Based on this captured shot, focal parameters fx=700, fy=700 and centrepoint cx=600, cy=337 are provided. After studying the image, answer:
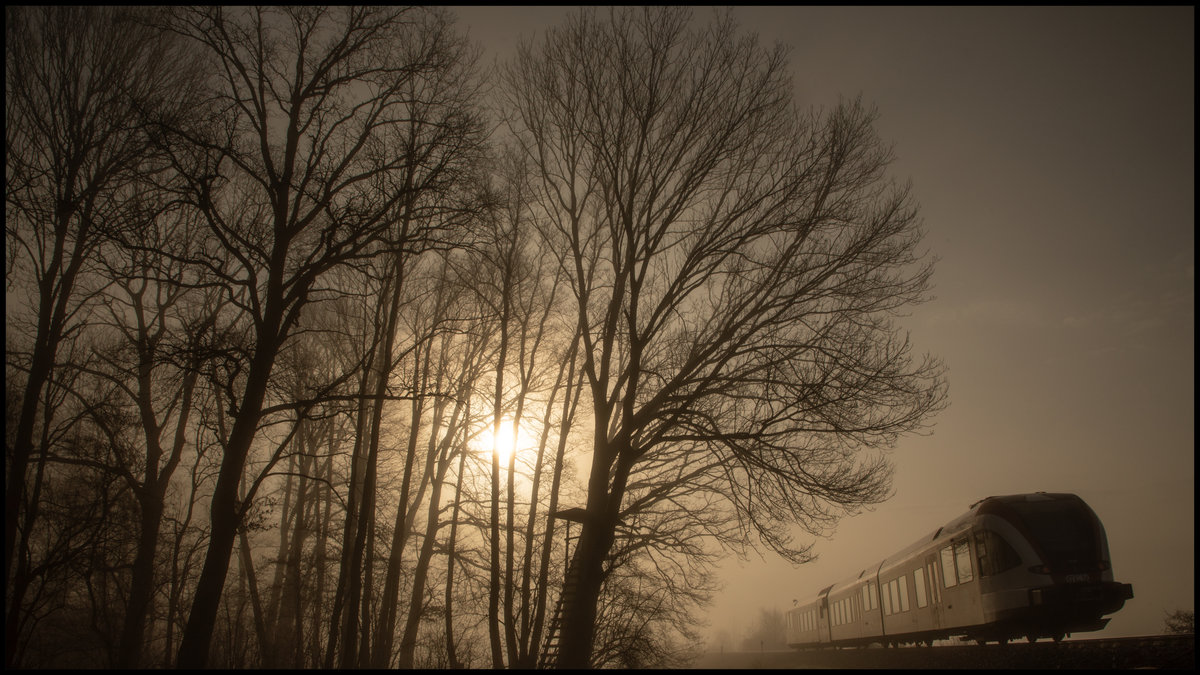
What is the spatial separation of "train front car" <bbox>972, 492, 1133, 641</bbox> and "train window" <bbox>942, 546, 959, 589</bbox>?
1045 mm

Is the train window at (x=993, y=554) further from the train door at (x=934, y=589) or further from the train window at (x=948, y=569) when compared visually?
the train door at (x=934, y=589)

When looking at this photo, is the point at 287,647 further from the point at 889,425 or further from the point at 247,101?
the point at 889,425

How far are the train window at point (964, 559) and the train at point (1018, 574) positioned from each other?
2cm

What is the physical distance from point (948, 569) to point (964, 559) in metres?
0.80

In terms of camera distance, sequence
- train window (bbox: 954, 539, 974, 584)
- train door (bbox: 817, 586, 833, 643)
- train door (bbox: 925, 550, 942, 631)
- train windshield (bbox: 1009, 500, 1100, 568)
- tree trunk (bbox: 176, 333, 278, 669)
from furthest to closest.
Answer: train door (bbox: 817, 586, 833, 643), train door (bbox: 925, 550, 942, 631), train window (bbox: 954, 539, 974, 584), train windshield (bbox: 1009, 500, 1100, 568), tree trunk (bbox: 176, 333, 278, 669)

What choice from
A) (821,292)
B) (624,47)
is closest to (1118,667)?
(821,292)

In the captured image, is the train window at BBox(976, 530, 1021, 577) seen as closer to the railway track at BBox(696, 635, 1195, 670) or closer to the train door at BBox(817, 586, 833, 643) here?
the railway track at BBox(696, 635, 1195, 670)

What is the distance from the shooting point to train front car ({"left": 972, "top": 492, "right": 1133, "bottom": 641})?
11.6 metres

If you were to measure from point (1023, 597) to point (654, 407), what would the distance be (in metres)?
7.11

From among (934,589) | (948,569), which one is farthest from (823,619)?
(948,569)

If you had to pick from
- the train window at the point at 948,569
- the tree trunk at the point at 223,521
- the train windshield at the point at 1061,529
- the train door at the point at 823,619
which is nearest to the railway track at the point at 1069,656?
the train windshield at the point at 1061,529

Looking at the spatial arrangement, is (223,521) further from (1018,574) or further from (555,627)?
(1018,574)

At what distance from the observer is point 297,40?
952cm

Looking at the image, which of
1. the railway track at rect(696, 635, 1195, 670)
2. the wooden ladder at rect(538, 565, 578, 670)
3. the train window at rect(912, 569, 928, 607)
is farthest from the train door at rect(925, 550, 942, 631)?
the wooden ladder at rect(538, 565, 578, 670)
